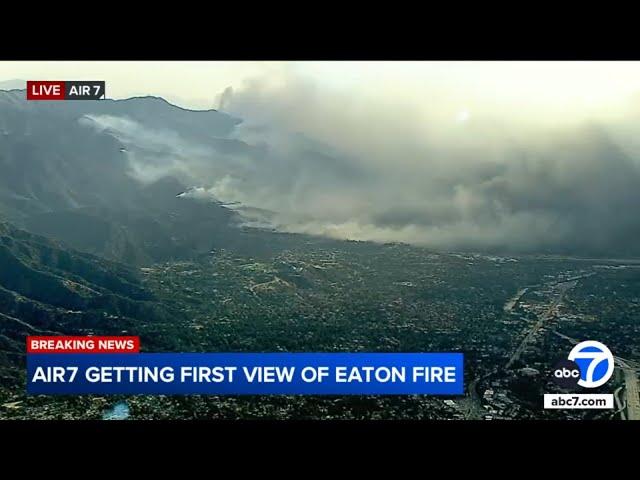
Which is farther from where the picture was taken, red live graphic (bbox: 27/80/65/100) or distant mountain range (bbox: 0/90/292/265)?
distant mountain range (bbox: 0/90/292/265)

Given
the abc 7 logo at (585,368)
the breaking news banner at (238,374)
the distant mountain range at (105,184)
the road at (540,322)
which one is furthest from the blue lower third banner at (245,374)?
the distant mountain range at (105,184)

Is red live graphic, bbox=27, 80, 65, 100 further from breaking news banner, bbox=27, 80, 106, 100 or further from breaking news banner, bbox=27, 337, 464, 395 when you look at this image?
breaking news banner, bbox=27, 337, 464, 395

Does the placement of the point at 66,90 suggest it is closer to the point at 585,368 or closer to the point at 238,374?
the point at 238,374

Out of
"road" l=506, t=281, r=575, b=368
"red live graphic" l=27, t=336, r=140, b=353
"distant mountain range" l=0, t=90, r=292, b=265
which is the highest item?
"distant mountain range" l=0, t=90, r=292, b=265

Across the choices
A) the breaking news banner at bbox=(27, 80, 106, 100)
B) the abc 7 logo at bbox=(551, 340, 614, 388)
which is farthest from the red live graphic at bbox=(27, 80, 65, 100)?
the abc 7 logo at bbox=(551, 340, 614, 388)

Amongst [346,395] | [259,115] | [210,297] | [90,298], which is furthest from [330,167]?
[90,298]
